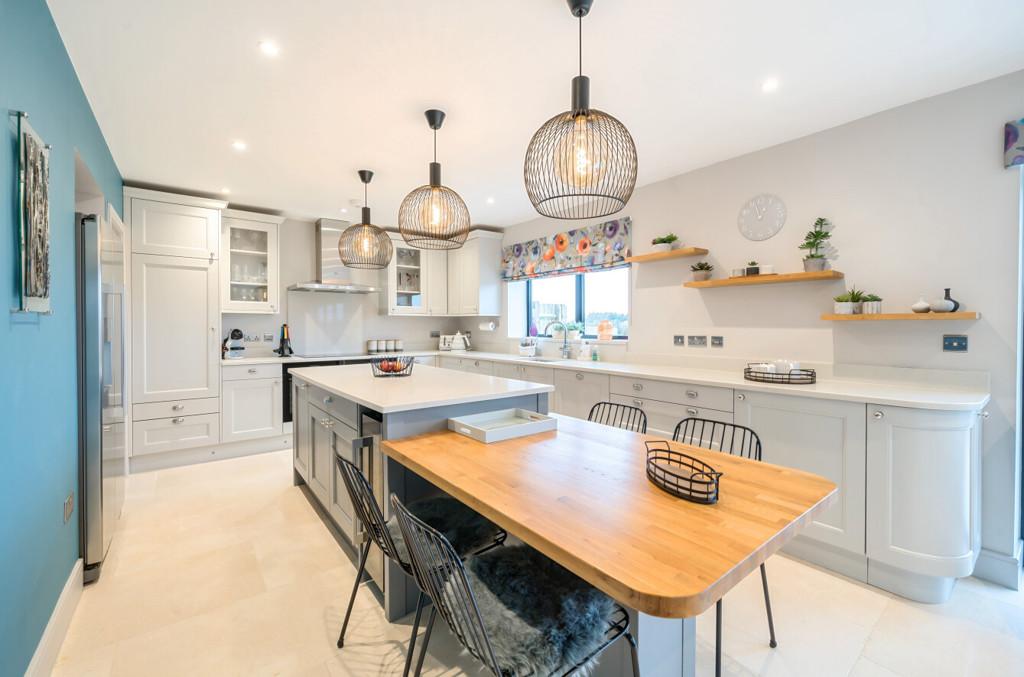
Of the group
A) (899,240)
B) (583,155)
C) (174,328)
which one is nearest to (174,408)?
(174,328)

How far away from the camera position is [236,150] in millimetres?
3113

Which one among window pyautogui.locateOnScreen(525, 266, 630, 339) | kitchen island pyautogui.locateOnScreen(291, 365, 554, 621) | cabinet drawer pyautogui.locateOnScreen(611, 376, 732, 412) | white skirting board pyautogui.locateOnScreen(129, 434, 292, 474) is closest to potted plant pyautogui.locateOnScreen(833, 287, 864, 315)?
cabinet drawer pyautogui.locateOnScreen(611, 376, 732, 412)

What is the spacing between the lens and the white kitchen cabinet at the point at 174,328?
3750 millimetres

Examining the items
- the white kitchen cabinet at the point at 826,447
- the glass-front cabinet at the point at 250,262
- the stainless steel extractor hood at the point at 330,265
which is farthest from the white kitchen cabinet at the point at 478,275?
the white kitchen cabinet at the point at 826,447

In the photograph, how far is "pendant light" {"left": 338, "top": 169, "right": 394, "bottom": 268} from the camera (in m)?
3.13

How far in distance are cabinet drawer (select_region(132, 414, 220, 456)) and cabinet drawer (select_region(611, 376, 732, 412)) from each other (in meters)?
3.60

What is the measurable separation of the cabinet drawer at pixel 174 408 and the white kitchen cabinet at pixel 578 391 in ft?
10.2

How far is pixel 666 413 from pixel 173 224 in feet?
14.3

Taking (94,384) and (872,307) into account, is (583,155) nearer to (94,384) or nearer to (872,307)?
(872,307)

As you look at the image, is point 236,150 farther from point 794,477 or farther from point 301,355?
point 794,477

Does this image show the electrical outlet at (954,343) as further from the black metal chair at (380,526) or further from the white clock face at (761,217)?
the black metal chair at (380,526)

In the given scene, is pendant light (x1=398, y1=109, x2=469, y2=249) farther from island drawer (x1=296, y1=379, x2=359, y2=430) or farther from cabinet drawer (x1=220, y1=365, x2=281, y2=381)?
cabinet drawer (x1=220, y1=365, x2=281, y2=381)

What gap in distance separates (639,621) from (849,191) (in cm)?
279

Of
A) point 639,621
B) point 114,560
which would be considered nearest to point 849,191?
point 639,621
